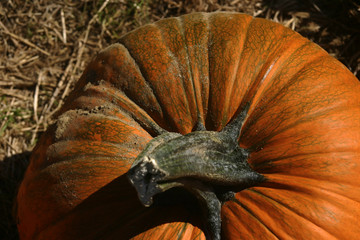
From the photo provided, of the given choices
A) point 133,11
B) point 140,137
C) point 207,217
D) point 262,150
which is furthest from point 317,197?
point 133,11

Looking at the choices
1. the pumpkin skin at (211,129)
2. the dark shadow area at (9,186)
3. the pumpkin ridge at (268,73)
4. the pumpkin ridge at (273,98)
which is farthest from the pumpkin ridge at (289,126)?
the dark shadow area at (9,186)

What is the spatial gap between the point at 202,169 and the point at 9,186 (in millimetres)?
2924

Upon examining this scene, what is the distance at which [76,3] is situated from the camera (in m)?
4.66

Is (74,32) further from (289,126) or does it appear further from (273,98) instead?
(289,126)

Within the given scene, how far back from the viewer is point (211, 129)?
242 centimetres

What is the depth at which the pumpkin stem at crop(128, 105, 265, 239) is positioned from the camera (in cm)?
180

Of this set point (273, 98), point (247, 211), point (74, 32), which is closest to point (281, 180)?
point (247, 211)

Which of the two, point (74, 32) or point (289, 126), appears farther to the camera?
point (74, 32)

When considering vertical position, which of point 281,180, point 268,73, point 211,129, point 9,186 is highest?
point 268,73

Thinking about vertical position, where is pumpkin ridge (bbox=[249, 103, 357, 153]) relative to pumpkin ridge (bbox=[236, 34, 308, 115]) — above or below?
below

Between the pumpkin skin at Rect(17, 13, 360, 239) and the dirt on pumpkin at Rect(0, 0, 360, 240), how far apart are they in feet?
6.36

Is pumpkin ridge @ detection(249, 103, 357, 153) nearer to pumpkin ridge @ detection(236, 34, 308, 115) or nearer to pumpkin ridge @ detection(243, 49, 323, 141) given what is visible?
pumpkin ridge @ detection(243, 49, 323, 141)

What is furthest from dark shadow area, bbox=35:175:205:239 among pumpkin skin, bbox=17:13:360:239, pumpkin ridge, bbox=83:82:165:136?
pumpkin ridge, bbox=83:82:165:136

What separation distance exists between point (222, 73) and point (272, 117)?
40 centimetres
